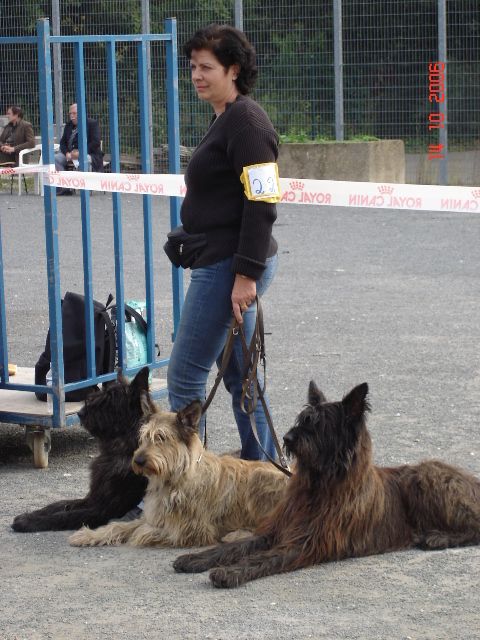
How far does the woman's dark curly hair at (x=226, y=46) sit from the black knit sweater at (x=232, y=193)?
121 mm

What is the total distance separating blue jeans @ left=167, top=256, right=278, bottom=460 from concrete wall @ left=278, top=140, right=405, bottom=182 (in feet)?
46.4

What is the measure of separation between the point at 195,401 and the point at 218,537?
0.60m

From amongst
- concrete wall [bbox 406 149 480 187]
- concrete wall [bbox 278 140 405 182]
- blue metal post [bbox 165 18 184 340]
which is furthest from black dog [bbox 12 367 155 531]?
concrete wall [bbox 406 149 480 187]

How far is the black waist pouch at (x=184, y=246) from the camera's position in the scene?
4.64 metres

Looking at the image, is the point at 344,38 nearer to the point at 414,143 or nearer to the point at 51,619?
the point at 414,143

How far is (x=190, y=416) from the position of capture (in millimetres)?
4332

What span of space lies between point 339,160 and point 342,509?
14.9 meters

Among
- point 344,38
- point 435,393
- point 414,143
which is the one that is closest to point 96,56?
point 344,38

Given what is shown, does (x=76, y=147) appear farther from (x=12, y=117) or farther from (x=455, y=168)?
(x=455, y=168)

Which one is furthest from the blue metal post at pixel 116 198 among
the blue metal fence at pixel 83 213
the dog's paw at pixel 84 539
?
the dog's paw at pixel 84 539

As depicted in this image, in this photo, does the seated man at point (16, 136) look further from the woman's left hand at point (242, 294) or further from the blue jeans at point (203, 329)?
the woman's left hand at point (242, 294)

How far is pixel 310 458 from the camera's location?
4148 mm

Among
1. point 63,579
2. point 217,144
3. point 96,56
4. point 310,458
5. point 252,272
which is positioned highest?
point 96,56

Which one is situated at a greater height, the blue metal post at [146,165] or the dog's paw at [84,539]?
the blue metal post at [146,165]
